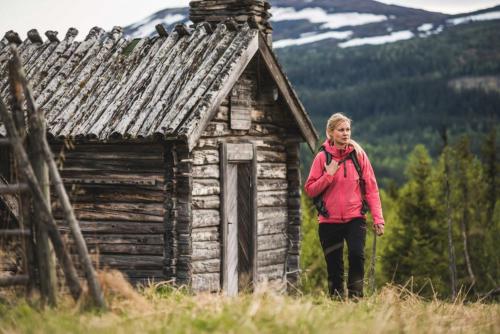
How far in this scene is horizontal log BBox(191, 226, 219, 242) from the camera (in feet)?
38.5

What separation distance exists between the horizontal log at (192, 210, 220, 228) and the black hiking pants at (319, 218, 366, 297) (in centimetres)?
293

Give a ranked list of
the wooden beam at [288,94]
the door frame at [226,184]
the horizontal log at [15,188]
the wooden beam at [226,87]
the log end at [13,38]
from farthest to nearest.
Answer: the log end at [13,38], the wooden beam at [288,94], the door frame at [226,184], the wooden beam at [226,87], the horizontal log at [15,188]

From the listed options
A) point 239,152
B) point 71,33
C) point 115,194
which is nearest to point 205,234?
point 115,194

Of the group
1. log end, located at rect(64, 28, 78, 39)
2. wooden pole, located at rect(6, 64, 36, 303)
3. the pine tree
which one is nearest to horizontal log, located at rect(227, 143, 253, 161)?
log end, located at rect(64, 28, 78, 39)

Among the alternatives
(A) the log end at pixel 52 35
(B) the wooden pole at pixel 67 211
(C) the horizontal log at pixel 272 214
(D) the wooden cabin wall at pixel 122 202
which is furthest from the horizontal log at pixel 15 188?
(A) the log end at pixel 52 35

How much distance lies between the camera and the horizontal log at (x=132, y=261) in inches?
458

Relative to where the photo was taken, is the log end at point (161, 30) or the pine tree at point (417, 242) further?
the pine tree at point (417, 242)

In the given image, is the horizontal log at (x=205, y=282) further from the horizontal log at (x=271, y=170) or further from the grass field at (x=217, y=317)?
the grass field at (x=217, y=317)

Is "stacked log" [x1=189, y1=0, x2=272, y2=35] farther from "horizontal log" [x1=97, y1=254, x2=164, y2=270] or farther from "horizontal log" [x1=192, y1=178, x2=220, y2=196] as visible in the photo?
"horizontal log" [x1=97, y1=254, x2=164, y2=270]

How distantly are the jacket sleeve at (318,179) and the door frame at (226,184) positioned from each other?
120 inches

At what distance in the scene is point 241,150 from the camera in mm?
12711

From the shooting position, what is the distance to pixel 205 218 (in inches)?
468

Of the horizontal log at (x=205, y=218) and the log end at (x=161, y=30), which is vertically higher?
the log end at (x=161, y=30)

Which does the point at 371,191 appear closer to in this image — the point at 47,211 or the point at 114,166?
the point at 47,211
